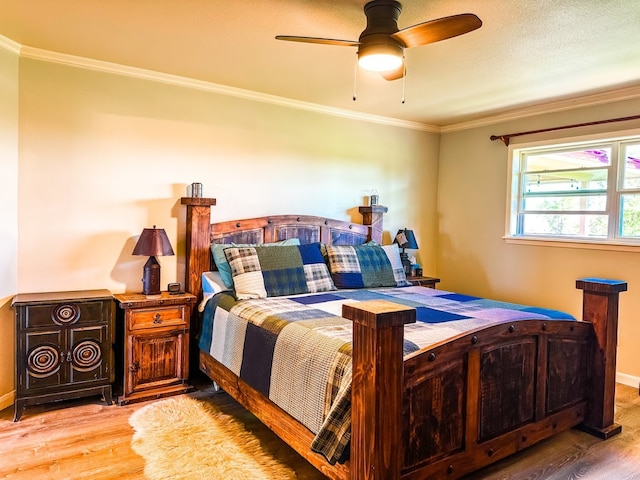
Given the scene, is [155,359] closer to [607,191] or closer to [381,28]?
[381,28]

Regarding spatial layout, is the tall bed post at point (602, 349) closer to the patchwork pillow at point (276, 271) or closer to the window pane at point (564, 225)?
the window pane at point (564, 225)

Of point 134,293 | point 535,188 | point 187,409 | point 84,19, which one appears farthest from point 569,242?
point 84,19

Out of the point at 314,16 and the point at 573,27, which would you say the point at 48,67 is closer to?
the point at 314,16

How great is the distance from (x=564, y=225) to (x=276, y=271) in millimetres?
2810

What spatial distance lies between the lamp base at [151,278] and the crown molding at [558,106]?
3581mm

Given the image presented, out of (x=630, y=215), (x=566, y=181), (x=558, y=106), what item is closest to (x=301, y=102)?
(x=558, y=106)

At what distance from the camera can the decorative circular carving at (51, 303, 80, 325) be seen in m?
2.82

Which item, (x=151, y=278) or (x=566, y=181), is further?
(x=566, y=181)

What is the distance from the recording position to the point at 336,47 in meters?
2.78

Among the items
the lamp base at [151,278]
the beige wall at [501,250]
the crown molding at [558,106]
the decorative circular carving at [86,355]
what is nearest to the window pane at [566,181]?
the beige wall at [501,250]

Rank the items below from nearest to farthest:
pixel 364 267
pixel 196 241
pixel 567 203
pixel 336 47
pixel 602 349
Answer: pixel 602 349 → pixel 336 47 → pixel 196 241 → pixel 364 267 → pixel 567 203

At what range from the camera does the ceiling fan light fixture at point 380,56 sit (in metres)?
2.17

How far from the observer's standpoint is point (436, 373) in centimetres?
194

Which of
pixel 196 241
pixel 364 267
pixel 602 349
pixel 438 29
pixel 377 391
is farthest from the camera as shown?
pixel 364 267
